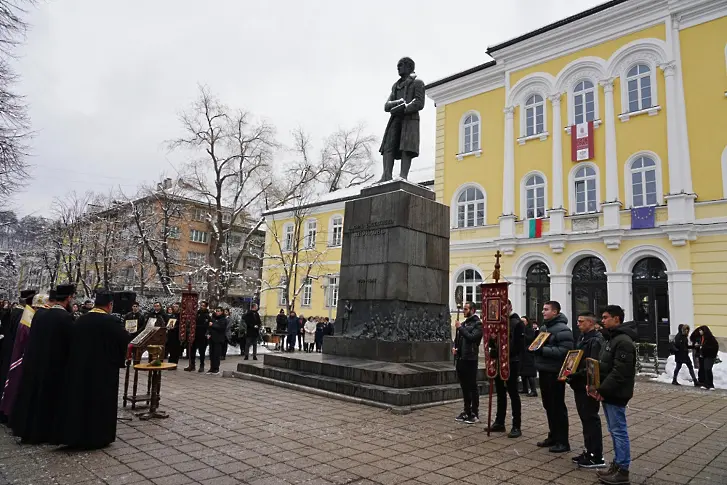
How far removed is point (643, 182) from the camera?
1902 centimetres

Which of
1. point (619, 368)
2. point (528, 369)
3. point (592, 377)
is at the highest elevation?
point (619, 368)

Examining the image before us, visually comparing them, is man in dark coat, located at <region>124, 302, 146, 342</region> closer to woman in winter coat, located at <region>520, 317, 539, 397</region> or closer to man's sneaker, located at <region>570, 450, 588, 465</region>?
man's sneaker, located at <region>570, 450, 588, 465</region>

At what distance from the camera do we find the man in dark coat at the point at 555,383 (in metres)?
5.76

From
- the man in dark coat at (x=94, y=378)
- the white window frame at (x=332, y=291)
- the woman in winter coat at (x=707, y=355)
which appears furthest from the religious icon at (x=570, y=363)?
the white window frame at (x=332, y=291)

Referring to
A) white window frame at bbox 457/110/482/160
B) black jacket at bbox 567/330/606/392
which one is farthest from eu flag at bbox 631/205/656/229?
black jacket at bbox 567/330/606/392

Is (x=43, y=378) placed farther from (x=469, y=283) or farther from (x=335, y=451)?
(x=469, y=283)

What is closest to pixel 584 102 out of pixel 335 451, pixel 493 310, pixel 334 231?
pixel 334 231

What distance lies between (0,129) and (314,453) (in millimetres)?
12168

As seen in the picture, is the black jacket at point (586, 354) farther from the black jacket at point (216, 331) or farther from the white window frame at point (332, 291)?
the white window frame at point (332, 291)

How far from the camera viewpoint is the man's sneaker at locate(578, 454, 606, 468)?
16.9 ft

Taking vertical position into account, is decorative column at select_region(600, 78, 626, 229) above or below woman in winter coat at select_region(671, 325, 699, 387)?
above

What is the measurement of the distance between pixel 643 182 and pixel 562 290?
5116 millimetres

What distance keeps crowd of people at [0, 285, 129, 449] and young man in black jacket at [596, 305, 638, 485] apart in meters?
5.11

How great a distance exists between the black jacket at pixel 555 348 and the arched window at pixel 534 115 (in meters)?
18.0
